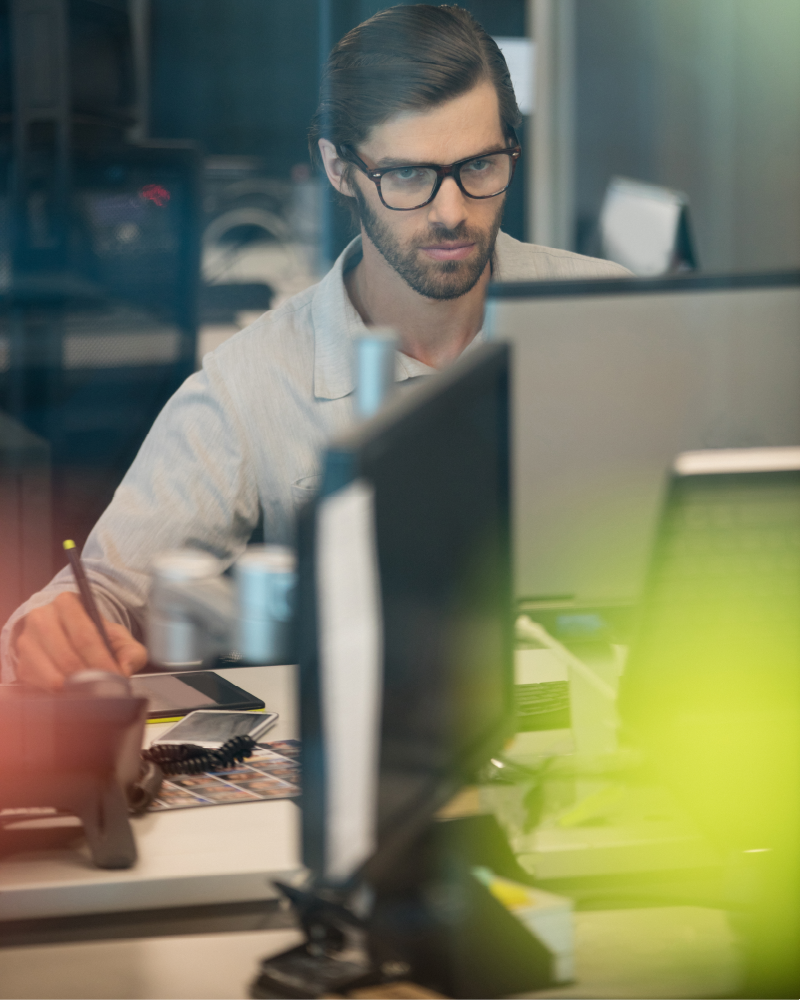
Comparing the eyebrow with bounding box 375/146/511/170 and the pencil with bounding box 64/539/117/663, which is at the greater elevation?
the eyebrow with bounding box 375/146/511/170

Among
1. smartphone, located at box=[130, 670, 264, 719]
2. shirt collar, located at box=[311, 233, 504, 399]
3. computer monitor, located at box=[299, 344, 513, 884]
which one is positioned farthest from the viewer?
shirt collar, located at box=[311, 233, 504, 399]

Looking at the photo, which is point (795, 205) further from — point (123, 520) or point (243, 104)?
point (123, 520)

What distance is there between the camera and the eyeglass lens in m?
1.87

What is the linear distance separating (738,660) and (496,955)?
288mm

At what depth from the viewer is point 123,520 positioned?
182 cm

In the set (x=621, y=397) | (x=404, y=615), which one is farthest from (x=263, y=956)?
(x=621, y=397)

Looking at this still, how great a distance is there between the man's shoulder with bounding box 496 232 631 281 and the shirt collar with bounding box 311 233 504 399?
0.49 ft

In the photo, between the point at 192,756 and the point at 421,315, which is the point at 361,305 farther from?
the point at 192,756

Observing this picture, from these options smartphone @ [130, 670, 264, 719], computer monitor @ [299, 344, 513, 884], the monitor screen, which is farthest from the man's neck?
the monitor screen

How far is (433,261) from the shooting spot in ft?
6.28

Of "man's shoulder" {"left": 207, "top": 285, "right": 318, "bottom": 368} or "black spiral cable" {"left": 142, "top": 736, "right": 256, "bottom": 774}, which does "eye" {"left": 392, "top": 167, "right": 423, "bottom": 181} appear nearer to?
"man's shoulder" {"left": 207, "top": 285, "right": 318, "bottom": 368}

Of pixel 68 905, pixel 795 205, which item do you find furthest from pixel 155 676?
pixel 795 205

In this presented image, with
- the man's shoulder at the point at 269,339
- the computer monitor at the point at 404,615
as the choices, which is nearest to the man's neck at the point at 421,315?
the man's shoulder at the point at 269,339

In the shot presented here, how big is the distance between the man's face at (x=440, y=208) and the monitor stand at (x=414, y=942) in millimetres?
1168
